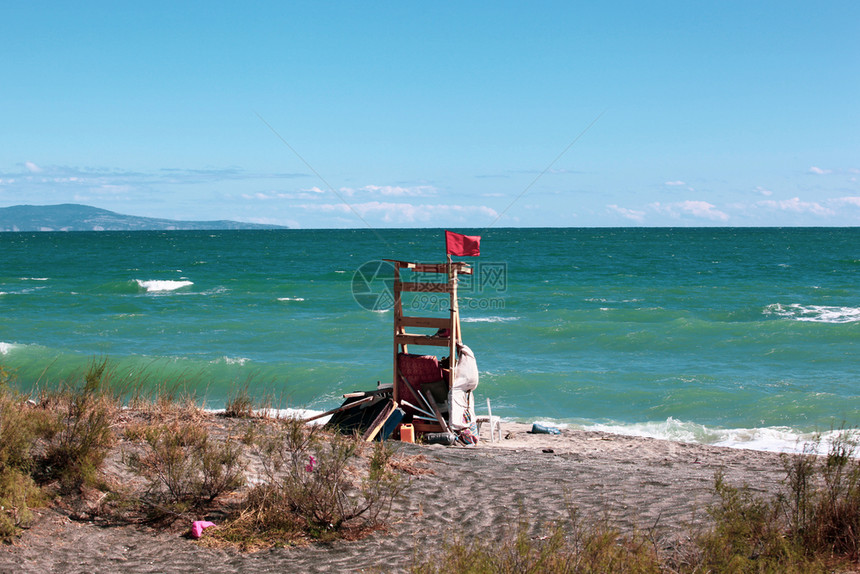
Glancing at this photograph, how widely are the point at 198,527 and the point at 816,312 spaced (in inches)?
1028

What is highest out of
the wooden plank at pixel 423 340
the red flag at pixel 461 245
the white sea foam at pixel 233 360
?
the red flag at pixel 461 245

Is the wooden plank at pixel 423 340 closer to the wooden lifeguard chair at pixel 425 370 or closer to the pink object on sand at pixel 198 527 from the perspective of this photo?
the wooden lifeguard chair at pixel 425 370

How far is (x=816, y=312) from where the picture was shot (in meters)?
25.6

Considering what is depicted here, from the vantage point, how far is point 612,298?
102 feet

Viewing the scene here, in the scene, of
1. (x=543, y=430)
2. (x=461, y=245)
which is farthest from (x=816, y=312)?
(x=461, y=245)

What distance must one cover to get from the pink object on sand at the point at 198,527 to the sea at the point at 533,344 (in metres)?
5.36

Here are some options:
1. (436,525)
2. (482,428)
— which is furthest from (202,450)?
(482,428)

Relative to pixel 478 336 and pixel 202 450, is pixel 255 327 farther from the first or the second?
pixel 202 450

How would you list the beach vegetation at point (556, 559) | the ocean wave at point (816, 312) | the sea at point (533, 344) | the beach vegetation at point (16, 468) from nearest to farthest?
the beach vegetation at point (556, 559), the beach vegetation at point (16, 468), the sea at point (533, 344), the ocean wave at point (816, 312)

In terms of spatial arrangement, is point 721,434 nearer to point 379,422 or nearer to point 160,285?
point 379,422

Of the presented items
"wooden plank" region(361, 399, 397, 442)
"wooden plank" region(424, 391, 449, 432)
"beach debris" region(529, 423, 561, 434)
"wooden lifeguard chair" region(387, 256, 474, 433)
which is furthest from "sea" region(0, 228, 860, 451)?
"wooden plank" region(424, 391, 449, 432)

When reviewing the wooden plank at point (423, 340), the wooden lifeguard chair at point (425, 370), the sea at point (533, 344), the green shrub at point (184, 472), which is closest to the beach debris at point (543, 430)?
the sea at point (533, 344)

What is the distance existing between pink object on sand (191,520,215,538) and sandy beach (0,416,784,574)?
83 mm

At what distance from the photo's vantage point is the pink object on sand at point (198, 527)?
17.8ft
